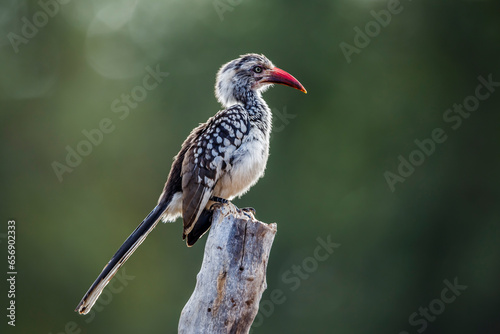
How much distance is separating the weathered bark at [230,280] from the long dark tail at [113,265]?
0.67m

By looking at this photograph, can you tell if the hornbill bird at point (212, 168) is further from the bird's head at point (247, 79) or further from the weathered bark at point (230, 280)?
the weathered bark at point (230, 280)

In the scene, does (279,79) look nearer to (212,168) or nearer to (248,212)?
(212,168)

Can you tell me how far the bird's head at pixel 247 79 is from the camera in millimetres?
6199

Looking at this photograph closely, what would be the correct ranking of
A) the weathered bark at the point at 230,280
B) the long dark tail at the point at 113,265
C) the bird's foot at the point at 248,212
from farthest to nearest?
the bird's foot at the point at 248,212 < the long dark tail at the point at 113,265 < the weathered bark at the point at 230,280

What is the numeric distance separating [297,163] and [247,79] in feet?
26.7

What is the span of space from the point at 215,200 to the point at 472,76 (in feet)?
34.8

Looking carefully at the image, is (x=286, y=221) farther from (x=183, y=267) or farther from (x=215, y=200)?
(x=215, y=200)

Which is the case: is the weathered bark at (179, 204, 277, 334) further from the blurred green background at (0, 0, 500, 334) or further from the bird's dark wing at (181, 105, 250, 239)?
the blurred green background at (0, 0, 500, 334)

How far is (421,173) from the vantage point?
13.8 m

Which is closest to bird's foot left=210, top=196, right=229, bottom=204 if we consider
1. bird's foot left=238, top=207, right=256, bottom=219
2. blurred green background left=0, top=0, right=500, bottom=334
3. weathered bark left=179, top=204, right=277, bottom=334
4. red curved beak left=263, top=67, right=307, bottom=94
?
bird's foot left=238, top=207, right=256, bottom=219

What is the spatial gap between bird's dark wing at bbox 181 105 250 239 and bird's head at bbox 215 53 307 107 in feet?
1.72

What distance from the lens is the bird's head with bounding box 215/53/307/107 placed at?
6199 millimetres

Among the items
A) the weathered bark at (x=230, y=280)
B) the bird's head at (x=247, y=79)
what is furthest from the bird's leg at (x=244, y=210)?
the bird's head at (x=247, y=79)

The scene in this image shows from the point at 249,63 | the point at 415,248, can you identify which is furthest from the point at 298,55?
the point at 249,63
